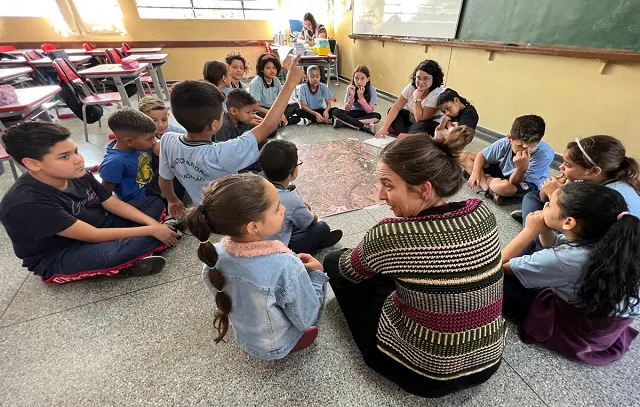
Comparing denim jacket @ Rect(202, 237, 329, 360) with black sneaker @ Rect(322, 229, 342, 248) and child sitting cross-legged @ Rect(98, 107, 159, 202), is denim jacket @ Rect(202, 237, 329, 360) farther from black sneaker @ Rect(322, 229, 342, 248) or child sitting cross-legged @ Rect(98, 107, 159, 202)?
child sitting cross-legged @ Rect(98, 107, 159, 202)

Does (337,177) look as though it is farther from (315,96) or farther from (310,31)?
(310,31)

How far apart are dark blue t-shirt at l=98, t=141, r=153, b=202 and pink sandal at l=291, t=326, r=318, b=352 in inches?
53.7

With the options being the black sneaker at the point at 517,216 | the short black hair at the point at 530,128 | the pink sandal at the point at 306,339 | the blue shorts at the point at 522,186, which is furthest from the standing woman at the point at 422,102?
the pink sandal at the point at 306,339

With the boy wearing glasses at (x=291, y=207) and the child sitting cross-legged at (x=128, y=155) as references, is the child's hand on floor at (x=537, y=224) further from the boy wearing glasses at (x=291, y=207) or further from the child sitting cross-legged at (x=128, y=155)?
the child sitting cross-legged at (x=128, y=155)

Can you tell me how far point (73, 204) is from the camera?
1.30 metres

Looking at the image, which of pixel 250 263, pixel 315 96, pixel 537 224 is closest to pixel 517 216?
pixel 537 224

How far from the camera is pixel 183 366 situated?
105 centimetres

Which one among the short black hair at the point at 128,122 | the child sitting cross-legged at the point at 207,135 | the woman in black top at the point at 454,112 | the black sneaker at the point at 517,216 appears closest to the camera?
the child sitting cross-legged at the point at 207,135

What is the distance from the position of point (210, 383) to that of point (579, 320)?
1.28 m

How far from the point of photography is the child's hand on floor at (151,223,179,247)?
4.85 ft

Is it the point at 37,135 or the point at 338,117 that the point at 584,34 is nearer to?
the point at 338,117

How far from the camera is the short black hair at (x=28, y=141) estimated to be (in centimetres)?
113

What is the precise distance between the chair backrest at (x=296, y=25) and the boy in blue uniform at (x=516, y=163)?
5303mm

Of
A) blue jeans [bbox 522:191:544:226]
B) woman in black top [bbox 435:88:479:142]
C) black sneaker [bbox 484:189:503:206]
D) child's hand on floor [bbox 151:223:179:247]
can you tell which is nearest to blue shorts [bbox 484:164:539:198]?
black sneaker [bbox 484:189:503:206]
